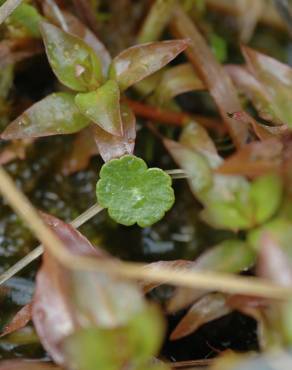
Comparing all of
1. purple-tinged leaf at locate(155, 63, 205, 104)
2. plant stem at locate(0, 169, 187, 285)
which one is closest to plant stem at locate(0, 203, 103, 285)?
plant stem at locate(0, 169, 187, 285)

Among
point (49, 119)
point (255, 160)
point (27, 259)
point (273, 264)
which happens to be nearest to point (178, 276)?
point (273, 264)

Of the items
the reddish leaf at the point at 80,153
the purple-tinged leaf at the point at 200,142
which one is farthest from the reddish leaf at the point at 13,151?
the purple-tinged leaf at the point at 200,142

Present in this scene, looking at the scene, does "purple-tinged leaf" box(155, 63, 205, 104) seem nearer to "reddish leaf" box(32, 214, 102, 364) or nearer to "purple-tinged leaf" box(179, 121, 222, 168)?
"purple-tinged leaf" box(179, 121, 222, 168)

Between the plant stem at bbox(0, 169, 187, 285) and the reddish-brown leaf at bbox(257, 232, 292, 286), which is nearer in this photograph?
the reddish-brown leaf at bbox(257, 232, 292, 286)

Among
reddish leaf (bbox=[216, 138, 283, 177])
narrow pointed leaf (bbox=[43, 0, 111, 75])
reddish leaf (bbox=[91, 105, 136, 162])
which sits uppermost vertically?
narrow pointed leaf (bbox=[43, 0, 111, 75])

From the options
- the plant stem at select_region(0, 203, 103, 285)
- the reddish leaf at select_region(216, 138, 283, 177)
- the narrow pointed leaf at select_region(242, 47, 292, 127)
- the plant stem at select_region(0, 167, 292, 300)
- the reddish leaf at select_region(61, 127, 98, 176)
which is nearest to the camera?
the plant stem at select_region(0, 167, 292, 300)

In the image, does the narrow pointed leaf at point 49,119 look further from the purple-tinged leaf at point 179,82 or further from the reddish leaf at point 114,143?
the purple-tinged leaf at point 179,82

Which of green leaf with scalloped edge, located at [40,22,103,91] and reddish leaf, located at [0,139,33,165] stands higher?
green leaf with scalloped edge, located at [40,22,103,91]
